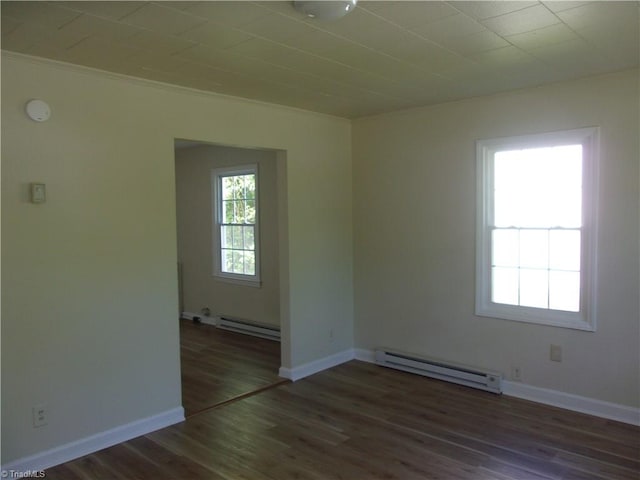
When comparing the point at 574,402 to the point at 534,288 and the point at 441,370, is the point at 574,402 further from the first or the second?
the point at 441,370

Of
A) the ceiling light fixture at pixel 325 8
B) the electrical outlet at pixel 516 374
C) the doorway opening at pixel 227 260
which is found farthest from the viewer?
the doorway opening at pixel 227 260

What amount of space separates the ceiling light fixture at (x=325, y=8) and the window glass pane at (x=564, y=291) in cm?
267

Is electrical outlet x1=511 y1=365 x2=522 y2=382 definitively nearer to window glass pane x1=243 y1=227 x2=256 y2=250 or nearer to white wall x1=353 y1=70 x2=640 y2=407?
white wall x1=353 y1=70 x2=640 y2=407

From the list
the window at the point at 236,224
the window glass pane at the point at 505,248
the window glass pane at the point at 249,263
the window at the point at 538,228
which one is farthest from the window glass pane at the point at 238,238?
the window glass pane at the point at 505,248

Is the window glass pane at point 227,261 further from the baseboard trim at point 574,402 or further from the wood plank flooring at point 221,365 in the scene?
the baseboard trim at point 574,402

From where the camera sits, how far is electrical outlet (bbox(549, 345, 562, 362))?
3840 mm

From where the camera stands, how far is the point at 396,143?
4.71 m

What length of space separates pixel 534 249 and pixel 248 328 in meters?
3.60

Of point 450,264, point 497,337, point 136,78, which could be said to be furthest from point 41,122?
point 497,337

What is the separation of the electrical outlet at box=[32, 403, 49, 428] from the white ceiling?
206 cm

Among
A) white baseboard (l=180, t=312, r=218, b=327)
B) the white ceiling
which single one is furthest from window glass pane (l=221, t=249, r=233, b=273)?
the white ceiling

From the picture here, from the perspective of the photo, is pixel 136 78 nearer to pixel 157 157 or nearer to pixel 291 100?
pixel 157 157

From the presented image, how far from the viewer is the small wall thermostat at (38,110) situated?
2.90 m

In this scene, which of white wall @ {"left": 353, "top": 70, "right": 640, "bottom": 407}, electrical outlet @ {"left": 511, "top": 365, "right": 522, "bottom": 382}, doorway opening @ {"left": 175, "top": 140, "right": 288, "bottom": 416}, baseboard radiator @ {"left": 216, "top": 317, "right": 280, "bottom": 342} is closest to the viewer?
white wall @ {"left": 353, "top": 70, "right": 640, "bottom": 407}
